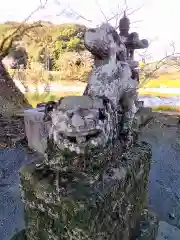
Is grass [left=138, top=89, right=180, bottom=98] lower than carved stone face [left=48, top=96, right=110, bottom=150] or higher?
lower

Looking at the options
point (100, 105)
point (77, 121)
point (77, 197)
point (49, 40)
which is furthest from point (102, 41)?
point (49, 40)

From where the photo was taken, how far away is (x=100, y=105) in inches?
50.5

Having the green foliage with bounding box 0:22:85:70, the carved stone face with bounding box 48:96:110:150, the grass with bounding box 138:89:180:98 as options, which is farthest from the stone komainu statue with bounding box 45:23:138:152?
the green foliage with bounding box 0:22:85:70

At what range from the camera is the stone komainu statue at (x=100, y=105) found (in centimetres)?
122

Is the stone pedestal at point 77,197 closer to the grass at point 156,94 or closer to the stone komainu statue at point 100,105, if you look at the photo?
the stone komainu statue at point 100,105

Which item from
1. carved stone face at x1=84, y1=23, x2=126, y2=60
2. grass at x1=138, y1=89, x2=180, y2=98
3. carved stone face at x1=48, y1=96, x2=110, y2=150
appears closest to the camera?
carved stone face at x1=48, y1=96, x2=110, y2=150

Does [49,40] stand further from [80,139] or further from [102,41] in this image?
[80,139]

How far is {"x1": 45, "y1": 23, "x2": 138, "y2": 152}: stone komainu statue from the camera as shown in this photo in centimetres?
122

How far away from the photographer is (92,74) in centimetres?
152

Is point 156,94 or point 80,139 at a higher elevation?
point 80,139

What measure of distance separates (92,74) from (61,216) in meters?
0.73

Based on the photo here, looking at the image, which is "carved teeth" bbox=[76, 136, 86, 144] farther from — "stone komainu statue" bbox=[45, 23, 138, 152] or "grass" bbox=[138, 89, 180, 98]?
"grass" bbox=[138, 89, 180, 98]

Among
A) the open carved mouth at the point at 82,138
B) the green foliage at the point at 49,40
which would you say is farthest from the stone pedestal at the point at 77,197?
the green foliage at the point at 49,40

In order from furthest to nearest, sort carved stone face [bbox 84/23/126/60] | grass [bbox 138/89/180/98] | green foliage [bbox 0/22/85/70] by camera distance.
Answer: green foliage [bbox 0/22/85/70]
grass [bbox 138/89/180/98]
carved stone face [bbox 84/23/126/60]
